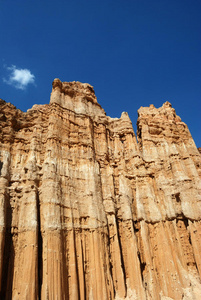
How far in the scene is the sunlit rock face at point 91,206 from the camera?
42.7 feet

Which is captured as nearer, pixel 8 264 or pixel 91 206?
pixel 8 264

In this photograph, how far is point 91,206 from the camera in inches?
633

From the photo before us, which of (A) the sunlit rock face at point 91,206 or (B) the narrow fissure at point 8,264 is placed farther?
(A) the sunlit rock face at point 91,206

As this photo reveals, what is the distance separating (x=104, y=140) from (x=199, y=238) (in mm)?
11707

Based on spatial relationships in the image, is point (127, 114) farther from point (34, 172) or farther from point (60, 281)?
point (60, 281)

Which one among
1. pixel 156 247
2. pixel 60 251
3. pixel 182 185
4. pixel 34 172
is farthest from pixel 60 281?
pixel 182 185

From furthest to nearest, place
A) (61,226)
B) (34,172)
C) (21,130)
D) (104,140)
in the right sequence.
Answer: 1. (104,140)
2. (21,130)
3. (34,172)
4. (61,226)

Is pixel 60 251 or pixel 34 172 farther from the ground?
pixel 34 172

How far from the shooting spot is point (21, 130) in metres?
18.6

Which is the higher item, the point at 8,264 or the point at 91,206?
the point at 91,206

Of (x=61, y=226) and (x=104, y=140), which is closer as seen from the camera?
(x=61, y=226)

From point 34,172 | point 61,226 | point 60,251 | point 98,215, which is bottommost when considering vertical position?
point 60,251

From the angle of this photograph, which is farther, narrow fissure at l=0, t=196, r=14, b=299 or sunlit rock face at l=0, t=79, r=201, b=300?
sunlit rock face at l=0, t=79, r=201, b=300

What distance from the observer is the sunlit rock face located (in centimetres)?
1302
